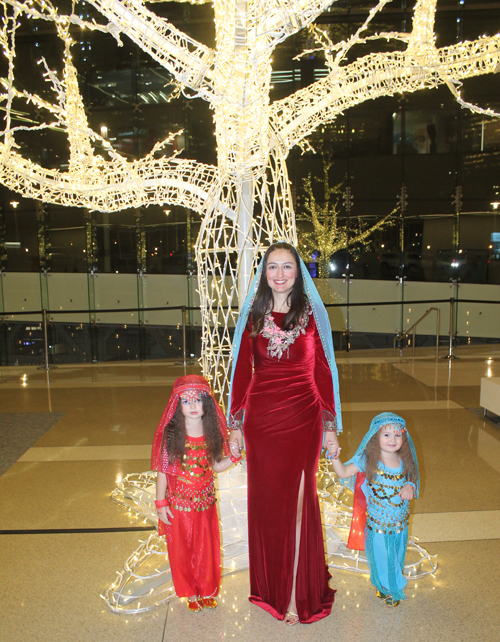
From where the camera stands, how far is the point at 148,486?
11.4 feet

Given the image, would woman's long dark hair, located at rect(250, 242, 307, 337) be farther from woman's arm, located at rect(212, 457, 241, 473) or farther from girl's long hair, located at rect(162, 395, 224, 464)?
woman's arm, located at rect(212, 457, 241, 473)

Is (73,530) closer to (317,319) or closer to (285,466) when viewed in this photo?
(285,466)

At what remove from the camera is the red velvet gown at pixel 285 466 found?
7.06 ft

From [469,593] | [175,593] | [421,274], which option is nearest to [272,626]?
[175,593]

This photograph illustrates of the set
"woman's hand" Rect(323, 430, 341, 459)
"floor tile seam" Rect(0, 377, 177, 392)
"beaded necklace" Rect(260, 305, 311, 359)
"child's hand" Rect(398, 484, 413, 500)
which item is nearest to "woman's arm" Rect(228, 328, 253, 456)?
"beaded necklace" Rect(260, 305, 311, 359)

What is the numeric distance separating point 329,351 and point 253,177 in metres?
1.06

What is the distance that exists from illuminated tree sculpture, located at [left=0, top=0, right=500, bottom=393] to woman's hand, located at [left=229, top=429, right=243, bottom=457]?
0.66 m

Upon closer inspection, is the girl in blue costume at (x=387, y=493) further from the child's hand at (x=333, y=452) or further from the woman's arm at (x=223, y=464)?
the woman's arm at (x=223, y=464)

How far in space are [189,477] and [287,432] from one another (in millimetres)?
489

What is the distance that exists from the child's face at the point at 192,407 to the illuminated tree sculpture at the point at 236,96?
563 mm

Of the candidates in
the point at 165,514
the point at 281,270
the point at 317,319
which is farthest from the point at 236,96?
the point at 165,514

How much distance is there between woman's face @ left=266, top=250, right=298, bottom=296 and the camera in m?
2.18

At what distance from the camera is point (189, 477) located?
224 centimetres

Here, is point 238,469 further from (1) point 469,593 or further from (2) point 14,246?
(2) point 14,246
